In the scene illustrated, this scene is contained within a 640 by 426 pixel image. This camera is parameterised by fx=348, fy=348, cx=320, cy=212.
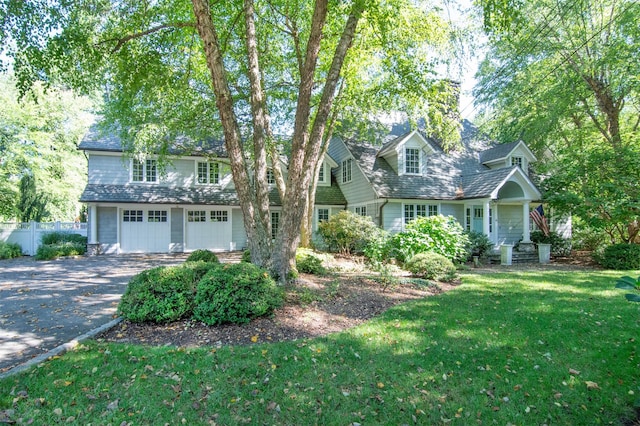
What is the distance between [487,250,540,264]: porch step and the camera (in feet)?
48.5

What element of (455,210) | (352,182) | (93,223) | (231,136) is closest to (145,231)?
(93,223)

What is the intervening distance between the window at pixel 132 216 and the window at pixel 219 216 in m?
3.32

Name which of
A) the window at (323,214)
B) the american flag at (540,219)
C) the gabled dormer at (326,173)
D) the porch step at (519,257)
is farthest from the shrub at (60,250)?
the american flag at (540,219)

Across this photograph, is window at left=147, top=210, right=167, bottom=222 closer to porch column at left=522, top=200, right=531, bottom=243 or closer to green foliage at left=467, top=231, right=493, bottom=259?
green foliage at left=467, top=231, right=493, bottom=259

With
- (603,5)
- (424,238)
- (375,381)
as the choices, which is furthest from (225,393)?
(603,5)

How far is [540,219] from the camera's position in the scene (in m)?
16.9

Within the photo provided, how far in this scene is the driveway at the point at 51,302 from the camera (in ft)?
15.6

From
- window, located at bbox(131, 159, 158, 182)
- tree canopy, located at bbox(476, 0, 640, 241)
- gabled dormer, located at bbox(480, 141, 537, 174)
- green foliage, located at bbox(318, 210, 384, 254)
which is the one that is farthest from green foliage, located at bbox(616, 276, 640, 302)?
window, located at bbox(131, 159, 158, 182)

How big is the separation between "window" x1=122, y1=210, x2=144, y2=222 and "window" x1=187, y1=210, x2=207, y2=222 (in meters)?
2.19

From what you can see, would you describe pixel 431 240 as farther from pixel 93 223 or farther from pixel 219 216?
pixel 93 223

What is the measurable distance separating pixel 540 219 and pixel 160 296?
1753 cm

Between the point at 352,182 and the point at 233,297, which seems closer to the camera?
the point at 233,297

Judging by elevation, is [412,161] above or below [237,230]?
above

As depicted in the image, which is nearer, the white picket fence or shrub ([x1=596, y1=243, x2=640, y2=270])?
shrub ([x1=596, y1=243, x2=640, y2=270])
